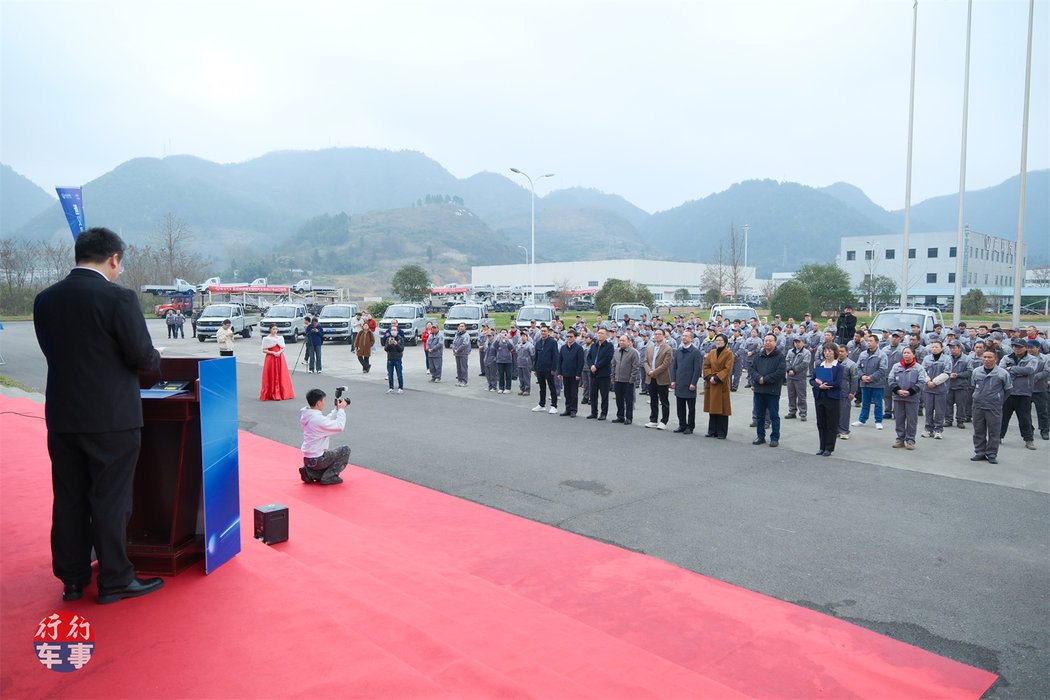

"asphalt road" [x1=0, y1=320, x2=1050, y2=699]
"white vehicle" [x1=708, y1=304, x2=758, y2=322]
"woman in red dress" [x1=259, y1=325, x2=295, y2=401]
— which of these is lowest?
"asphalt road" [x1=0, y1=320, x2=1050, y2=699]

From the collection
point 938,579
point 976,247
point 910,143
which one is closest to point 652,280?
point 976,247

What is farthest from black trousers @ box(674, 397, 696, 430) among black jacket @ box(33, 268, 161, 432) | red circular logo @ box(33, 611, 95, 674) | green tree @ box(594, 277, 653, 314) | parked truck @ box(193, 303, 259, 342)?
green tree @ box(594, 277, 653, 314)

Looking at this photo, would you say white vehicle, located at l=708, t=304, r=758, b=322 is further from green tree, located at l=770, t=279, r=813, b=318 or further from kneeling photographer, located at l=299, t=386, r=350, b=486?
green tree, located at l=770, t=279, r=813, b=318

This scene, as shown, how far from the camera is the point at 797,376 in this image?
1396 centimetres

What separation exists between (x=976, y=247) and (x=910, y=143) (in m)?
69.4

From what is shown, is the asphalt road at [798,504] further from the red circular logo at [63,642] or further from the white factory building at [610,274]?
the white factory building at [610,274]

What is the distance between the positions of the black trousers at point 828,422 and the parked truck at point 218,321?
3082 cm

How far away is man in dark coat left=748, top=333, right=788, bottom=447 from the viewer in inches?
449

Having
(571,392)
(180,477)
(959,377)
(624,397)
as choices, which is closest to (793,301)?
(959,377)

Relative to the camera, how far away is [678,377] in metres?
12.8

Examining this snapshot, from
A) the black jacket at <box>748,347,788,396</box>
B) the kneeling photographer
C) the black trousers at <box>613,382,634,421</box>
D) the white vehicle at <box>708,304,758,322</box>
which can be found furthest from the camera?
the white vehicle at <box>708,304,758,322</box>

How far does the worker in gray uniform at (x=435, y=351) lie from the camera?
2042 centimetres

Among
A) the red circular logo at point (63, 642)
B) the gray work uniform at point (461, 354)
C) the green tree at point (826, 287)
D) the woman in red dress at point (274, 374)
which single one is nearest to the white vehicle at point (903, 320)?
the gray work uniform at point (461, 354)

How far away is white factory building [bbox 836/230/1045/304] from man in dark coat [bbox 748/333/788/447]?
78.0m
